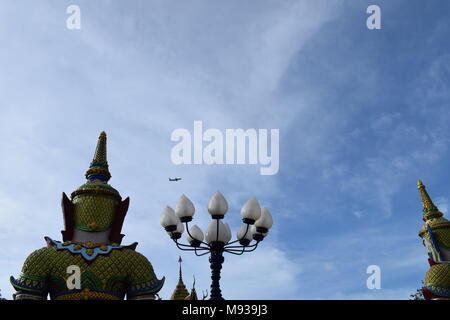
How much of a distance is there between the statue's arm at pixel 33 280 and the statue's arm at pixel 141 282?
5.66 ft

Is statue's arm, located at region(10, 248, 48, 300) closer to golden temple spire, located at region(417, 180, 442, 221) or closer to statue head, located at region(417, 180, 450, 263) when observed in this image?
statue head, located at region(417, 180, 450, 263)

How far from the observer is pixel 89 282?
26.9 feet

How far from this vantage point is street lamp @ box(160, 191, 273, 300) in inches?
325

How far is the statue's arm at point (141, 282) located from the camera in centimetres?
838

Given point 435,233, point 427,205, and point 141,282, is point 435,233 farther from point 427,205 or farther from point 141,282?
point 141,282

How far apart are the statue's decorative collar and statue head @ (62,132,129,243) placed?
50 centimetres

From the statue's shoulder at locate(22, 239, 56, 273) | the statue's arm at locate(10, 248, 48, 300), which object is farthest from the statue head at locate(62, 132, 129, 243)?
the statue's arm at locate(10, 248, 48, 300)

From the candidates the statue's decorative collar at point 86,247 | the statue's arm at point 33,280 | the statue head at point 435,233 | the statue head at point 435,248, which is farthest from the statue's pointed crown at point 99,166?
the statue head at point 435,233

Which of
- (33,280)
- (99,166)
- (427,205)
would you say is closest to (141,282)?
(33,280)

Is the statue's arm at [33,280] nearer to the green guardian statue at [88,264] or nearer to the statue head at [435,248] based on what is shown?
the green guardian statue at [88,264]

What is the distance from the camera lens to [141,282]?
8.47 m
